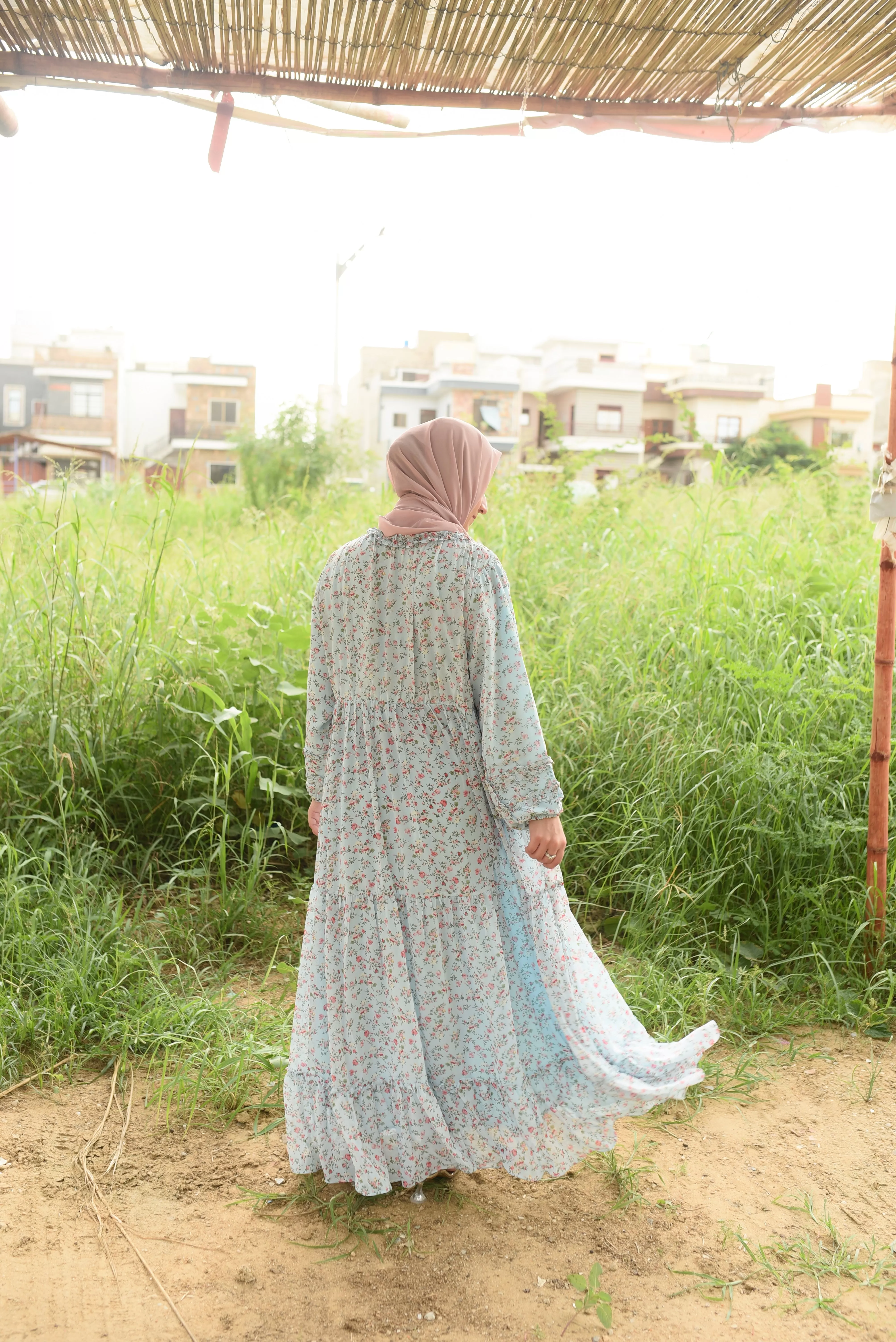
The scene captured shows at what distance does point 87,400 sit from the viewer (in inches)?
1310

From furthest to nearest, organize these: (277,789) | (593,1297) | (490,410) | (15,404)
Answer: (15,404)
(490,410)
(277,789)
(593,1297)

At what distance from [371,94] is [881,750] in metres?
2.26

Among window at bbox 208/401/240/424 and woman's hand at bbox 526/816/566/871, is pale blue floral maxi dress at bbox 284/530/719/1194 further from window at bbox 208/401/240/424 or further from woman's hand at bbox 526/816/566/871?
window at bbox 208/401/240/424

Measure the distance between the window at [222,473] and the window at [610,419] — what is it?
45.1ft

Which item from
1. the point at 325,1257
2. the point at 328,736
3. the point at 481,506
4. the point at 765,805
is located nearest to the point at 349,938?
the point at 328,736

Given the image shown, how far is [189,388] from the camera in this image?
33938 millimetres

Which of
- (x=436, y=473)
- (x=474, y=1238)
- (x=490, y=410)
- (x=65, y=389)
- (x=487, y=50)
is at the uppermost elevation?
(x=65, y=389)

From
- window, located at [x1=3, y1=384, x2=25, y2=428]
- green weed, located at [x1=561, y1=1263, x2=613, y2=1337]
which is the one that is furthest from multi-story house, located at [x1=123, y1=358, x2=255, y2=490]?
green weed, located at [x1=561, y1=1263, x2=613, y2=1337]

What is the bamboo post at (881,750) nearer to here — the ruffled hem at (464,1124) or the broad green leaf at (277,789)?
the ruffled hem at (464,1124)

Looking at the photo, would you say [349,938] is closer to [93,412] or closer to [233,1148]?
[233,1148]

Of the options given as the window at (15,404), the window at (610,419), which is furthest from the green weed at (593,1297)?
the window at (15,404)

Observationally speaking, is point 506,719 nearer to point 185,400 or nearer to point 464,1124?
point 464,1124

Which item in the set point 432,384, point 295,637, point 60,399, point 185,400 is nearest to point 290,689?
point 295,637

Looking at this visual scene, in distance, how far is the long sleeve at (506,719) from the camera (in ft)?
6.09
